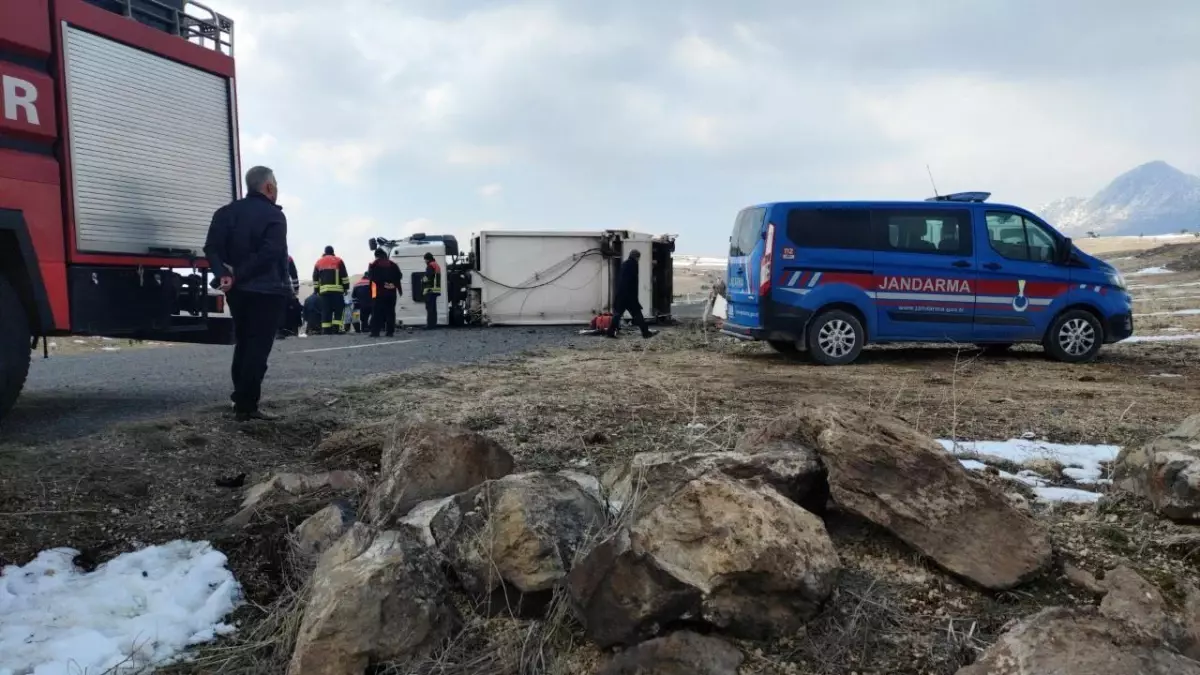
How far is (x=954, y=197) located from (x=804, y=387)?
4.26 meters

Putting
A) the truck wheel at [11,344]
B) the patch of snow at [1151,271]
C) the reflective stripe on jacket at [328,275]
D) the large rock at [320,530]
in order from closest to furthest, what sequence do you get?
the large rock at [320,530] → the truck wheel at [11,344] → the reflective stripe on jacket at [328,275] → the patch of snow at [1151,271]

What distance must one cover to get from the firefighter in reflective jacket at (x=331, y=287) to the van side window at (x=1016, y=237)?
1345 cm

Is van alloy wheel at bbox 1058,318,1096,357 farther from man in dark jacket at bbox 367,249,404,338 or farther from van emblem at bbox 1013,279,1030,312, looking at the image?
man in dark jacket at bbox 367,249,404,338

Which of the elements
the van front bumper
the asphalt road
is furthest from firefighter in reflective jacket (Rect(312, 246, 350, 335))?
the van front bumper

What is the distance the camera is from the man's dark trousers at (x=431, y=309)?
19297mm

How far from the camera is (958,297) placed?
10086 millimetres

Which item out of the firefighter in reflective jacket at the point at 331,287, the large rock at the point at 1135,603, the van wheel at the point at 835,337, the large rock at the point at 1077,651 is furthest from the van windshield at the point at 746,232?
the firefighter in reflective jacket at the point at 331,287

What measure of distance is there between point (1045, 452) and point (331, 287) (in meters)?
16.2

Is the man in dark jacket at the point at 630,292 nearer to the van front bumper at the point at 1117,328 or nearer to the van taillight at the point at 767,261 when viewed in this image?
the van taillight at the point at 767,261

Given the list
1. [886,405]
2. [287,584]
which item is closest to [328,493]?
[287,584]

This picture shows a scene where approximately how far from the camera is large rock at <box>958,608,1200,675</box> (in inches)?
81.4

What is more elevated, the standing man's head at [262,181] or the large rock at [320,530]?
the standing man's head at [262,181]

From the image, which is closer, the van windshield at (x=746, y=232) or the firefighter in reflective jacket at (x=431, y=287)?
the van windshield at (x=746, y=232)

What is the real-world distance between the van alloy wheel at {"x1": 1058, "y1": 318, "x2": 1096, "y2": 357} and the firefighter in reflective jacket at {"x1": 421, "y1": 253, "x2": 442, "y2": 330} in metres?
13.0
